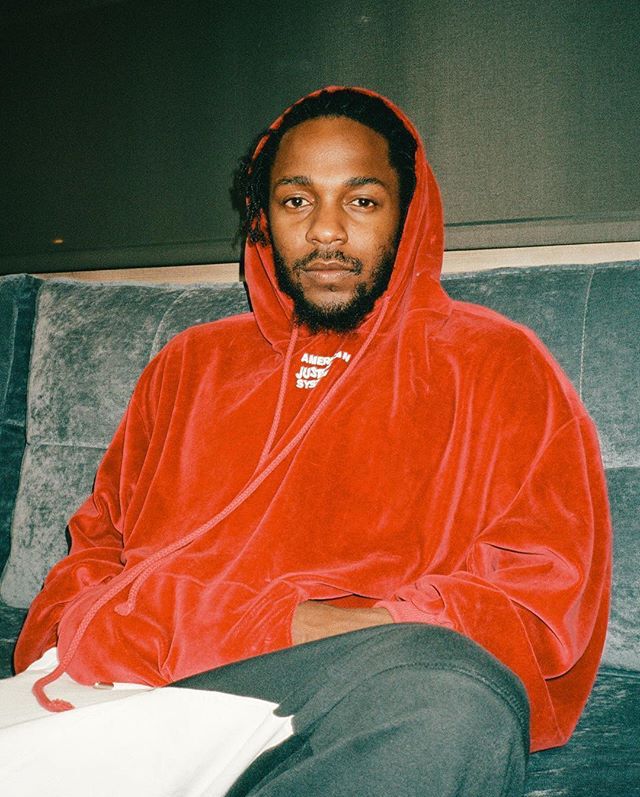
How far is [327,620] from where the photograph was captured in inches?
38.8

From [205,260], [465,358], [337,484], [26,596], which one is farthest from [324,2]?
[26,596]

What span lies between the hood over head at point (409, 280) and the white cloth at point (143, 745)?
27.6 inches

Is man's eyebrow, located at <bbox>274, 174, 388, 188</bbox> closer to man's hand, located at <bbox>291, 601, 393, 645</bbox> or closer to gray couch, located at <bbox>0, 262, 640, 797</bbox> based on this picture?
gray couch, located at <bbox>0, 262, 640, 797</bbox>

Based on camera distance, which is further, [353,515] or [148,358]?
[148,358]

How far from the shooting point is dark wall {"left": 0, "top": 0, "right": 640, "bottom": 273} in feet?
5.28

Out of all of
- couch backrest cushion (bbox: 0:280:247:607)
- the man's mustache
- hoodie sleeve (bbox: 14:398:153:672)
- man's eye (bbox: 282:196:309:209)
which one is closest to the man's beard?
the man's mustache

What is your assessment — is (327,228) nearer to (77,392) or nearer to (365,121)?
(365,121)

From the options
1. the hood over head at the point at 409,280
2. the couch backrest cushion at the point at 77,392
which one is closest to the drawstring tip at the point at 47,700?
the couch backrest cushion at the point at 77,392

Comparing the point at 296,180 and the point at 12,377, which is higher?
the point at 296,180

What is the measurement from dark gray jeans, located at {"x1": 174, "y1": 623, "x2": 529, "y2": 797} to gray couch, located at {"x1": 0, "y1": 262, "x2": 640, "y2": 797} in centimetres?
33

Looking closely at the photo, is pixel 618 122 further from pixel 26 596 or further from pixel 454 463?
pixel 26 596

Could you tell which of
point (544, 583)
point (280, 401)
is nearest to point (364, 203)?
point (280, 401)

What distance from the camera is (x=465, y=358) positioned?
1158mm

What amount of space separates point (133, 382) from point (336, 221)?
22.4 inches
